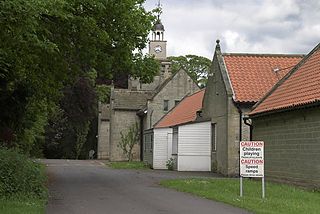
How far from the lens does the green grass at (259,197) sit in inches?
557

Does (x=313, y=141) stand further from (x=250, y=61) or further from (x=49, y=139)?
(x=49, y=139)

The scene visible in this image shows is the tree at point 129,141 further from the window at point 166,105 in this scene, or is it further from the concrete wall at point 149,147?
the concrete wall at point 149,147

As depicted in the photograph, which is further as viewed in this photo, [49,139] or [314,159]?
[49,139]

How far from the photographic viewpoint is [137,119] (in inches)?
2489

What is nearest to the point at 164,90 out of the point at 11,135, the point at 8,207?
the point at 11,135

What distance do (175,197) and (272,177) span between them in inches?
332

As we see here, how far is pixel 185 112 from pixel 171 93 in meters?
14.0

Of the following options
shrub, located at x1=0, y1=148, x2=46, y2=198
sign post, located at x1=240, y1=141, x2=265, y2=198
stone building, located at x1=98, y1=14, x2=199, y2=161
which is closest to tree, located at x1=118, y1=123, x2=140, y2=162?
stone building, located at x1=98, y1=14, x2=199, y2=161

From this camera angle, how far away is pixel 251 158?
58.7 ft

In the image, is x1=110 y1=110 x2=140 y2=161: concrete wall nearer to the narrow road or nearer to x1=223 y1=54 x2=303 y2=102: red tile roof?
x1=223 y1=54 x2=303 y2=102: red tile roof

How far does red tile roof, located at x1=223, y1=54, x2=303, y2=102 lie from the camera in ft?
105

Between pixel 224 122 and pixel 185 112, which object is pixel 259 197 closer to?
pixel 224 122

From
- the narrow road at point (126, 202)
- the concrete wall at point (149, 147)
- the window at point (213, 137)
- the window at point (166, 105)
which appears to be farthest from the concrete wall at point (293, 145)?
the window at point (166, 105)

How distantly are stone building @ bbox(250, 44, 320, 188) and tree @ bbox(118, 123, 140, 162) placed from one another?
31.7 metres
